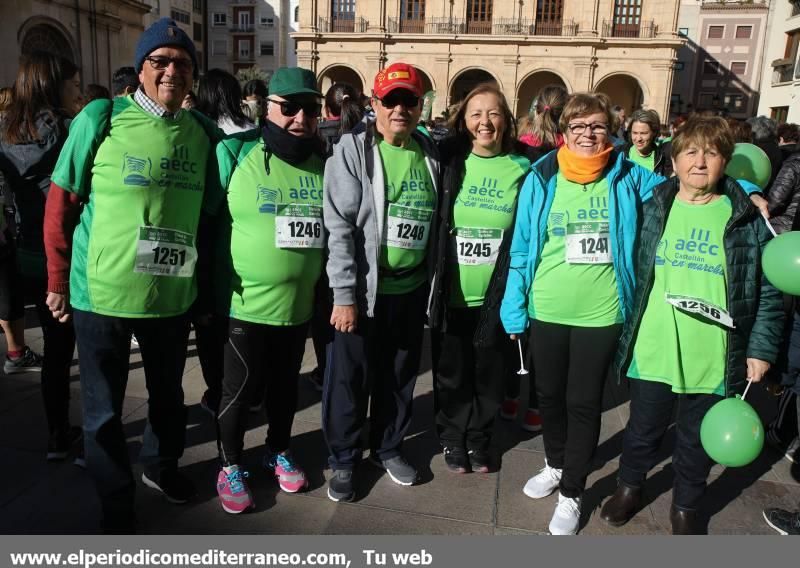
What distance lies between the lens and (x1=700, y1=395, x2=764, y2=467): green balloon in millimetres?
2367

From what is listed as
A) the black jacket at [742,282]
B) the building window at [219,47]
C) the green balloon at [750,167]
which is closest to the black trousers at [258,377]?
the black jacket at [742,282]

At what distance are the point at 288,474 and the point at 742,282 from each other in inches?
95.8

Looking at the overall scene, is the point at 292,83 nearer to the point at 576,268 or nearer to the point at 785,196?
the point at 576,268

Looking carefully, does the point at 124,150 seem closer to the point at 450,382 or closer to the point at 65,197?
the point at 65,197

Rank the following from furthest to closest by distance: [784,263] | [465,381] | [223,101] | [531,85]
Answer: [531,85]
[223,101]
[465,381]
[784,263]

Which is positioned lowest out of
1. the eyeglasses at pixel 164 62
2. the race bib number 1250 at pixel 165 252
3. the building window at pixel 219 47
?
the race bib number 1250 at pixel 165 252

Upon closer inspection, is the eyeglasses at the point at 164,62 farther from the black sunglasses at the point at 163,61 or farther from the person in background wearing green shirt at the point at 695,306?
the person in background wearing green shirt at the point at 695,306

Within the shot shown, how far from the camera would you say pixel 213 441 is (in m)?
3.65

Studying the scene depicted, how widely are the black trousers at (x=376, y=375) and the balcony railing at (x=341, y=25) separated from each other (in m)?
37.1

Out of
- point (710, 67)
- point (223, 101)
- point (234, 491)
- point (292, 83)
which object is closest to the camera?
point (292, 83)

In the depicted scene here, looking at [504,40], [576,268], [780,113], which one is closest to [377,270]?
[576,268]

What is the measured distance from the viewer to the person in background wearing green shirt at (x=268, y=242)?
2.69 metres

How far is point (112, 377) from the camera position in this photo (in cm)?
260

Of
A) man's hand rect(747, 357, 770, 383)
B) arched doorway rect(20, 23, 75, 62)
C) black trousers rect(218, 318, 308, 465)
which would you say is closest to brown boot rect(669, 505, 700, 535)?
man's hand rect(747, 357, 770, 383)
